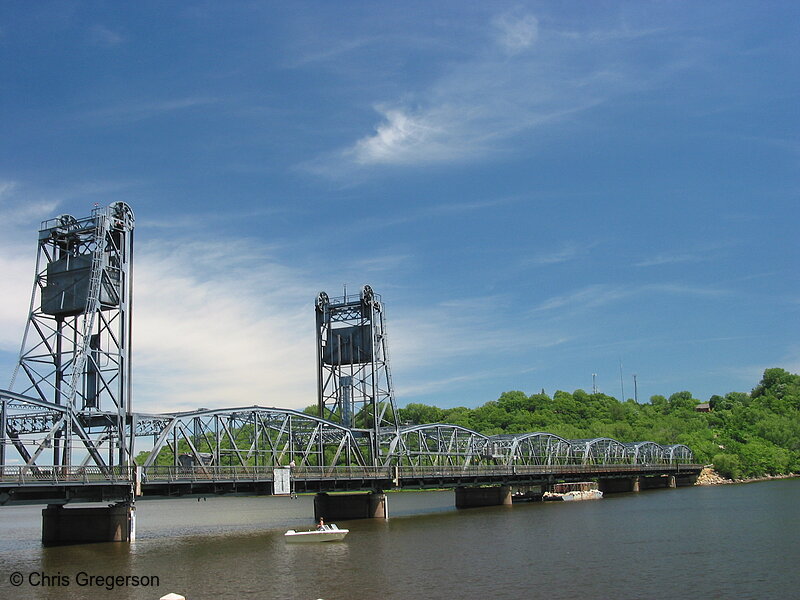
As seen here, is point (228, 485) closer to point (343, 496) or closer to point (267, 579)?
point (343, 496)

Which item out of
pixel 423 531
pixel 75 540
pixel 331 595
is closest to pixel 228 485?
pixel 75 540

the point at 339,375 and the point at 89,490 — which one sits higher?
the point at 339,375

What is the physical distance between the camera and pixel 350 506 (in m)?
87.2

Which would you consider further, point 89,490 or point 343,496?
point 343,496

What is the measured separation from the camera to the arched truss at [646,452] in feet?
552

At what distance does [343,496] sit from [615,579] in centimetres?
4749

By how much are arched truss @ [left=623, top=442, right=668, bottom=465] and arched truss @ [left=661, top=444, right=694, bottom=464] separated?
1295mm

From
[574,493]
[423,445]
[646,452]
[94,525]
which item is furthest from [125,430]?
[646,452]

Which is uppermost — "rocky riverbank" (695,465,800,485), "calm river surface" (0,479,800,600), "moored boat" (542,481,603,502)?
"calm river surface" (0,479,800,600)

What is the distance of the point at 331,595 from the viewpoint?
40156mm

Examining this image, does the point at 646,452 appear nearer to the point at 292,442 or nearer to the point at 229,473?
the point at 292,442

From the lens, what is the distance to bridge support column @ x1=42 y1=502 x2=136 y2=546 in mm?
62875

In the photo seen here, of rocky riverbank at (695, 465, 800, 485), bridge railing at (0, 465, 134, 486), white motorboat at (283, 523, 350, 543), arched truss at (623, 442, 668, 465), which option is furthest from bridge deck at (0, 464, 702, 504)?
rocky riverbank at (695, 465, 800, 485)

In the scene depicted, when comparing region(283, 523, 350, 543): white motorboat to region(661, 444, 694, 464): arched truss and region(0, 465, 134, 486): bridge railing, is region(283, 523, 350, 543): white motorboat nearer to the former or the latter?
region(0, 465, 134, 486): bridge railing
